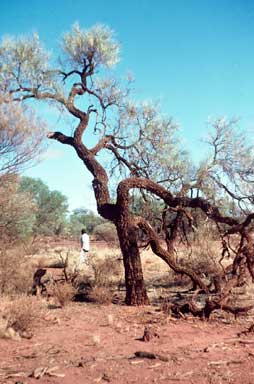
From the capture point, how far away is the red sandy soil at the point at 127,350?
5512mm

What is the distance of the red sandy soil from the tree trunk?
A: 0.75m

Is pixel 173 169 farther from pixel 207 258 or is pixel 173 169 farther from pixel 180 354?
pixel 180 354

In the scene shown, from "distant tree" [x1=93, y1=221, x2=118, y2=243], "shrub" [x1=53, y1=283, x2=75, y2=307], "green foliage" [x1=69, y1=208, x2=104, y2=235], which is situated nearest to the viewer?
"shrub" [x1=53, y1=283, x2=75, y2=307]

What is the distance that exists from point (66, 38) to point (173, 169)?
16.7ft

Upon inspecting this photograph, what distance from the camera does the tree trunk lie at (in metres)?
10.7

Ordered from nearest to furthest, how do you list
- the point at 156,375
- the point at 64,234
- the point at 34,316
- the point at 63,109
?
the point at 156,375
the point at 34,316
the point at 63,109
the point at 64,234

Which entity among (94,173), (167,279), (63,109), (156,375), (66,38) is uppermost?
(66,38)

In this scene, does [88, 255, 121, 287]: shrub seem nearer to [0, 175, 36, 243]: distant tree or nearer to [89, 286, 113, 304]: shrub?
[89, 286, 113, 304]: shrub

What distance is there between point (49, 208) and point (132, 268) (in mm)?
30306

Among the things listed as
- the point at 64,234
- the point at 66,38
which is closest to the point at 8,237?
the point at 66,38

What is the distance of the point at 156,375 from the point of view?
5.55 meters

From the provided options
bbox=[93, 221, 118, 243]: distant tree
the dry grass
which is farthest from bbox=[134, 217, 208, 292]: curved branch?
bbox=[93, 221, 118, 243]: distant tree

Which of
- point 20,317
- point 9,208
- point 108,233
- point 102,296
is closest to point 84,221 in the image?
point 108,233

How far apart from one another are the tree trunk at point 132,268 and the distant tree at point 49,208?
26.8 meters
